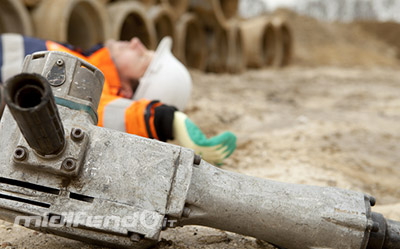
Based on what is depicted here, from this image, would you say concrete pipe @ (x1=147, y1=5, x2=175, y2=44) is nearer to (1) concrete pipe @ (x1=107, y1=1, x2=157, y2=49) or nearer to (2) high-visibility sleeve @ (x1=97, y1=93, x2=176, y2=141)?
(1) concrete pipe @ (x1=107, y1=1, x2=157, y2=49)

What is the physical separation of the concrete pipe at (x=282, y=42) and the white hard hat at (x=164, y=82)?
24.2 feet

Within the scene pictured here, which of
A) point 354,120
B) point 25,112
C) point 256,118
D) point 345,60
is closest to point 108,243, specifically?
point 25,112

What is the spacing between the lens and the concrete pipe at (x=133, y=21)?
4.38m

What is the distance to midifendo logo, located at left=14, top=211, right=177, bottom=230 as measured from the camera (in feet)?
3.18

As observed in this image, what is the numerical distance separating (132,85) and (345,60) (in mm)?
10184

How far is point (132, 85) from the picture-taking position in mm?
2250

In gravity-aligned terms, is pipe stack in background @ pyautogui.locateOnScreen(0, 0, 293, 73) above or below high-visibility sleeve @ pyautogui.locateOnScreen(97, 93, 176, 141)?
above

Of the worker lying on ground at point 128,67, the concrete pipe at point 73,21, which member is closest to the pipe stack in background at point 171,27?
the concrete pipe at point 73,21

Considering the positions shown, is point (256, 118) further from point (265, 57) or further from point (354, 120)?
point (265, 57)

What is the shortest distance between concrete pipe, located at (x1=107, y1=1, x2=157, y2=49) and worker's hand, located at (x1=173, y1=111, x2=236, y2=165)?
285 centimetres

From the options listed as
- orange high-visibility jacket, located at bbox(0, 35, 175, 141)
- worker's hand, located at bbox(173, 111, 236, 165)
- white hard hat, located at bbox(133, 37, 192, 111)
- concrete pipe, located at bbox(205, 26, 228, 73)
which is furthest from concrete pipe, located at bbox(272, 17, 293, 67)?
orange high-visibility jacket, located at bbox(0, 35, 175, 141)

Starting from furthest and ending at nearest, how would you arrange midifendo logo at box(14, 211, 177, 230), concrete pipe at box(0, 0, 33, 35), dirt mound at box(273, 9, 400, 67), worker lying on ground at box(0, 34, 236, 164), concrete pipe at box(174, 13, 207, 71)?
dirt mound at box(273, 9, 400, 67) → concrete pipe at box(174, 13, 207, 71) → concrete pipe at box(0, 0, 33, 35) → worker lying on ground at box(0, 34, 236, 164) → midifendo logo at box(14, 211, 177, 230)

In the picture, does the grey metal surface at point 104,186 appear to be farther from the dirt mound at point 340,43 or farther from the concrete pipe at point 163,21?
the dirt mound at point 340,43

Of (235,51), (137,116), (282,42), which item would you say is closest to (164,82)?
(137,116)
